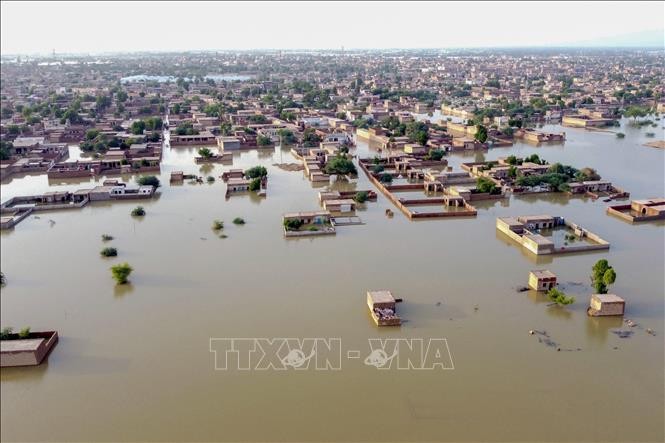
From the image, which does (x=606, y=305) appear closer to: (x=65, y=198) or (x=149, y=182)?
(x=149, y=182)

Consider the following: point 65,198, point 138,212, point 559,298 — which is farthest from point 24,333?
point 559,298

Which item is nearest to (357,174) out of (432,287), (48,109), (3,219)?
(432,287)

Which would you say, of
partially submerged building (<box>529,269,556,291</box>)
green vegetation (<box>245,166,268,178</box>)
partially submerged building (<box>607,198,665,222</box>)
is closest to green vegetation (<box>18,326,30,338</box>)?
partially submerged building (<box>529,269,556,291</box>)

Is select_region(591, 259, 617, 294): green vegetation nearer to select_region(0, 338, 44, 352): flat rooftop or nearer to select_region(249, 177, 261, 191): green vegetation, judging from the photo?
select_region(0, 338, 44, 352): flat rooftop

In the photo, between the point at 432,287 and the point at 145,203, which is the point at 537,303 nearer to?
the point at 432,287

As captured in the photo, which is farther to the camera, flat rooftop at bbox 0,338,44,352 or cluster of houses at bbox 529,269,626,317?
cluster of houses at bbox 529,269,626,317
